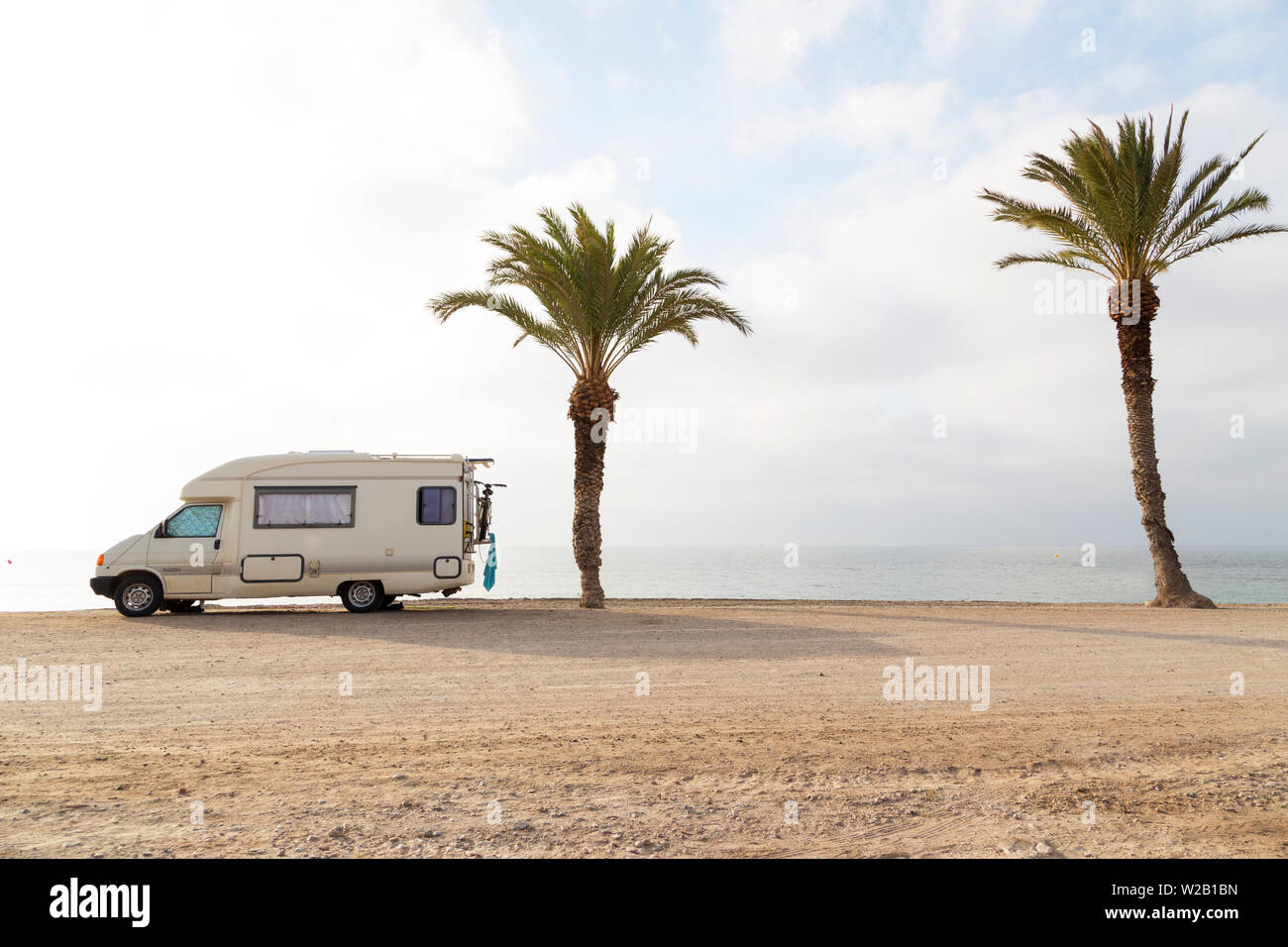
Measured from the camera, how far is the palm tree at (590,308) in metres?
17.9

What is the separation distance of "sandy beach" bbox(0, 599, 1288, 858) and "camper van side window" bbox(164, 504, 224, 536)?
3.98m

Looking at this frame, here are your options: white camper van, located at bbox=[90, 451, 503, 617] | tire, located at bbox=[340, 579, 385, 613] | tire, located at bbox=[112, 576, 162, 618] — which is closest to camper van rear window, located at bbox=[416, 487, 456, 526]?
white camper van, located at bbox=[90, 451, 503, 617]

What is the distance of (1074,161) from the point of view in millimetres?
18500

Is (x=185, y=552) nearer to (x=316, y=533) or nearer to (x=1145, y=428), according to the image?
(x=316, y=533)

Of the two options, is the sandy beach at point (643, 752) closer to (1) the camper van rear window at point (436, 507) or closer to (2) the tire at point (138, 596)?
(2) the tire at point (138, 596)

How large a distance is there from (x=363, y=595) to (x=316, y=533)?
5.28ft

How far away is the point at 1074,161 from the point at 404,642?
1868 centimetres

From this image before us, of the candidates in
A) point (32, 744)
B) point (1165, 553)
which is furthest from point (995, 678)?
point (1165, 553)

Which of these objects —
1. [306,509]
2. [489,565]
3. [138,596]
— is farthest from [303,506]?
[489,565]

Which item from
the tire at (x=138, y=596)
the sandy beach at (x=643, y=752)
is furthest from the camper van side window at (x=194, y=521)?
the sandy beach at (x=643, y=752)

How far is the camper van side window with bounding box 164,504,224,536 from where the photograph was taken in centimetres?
1532
